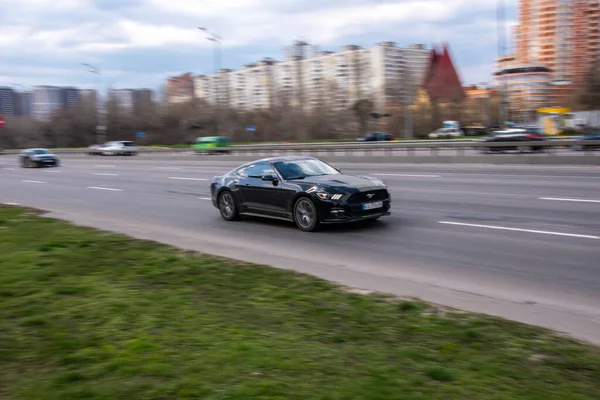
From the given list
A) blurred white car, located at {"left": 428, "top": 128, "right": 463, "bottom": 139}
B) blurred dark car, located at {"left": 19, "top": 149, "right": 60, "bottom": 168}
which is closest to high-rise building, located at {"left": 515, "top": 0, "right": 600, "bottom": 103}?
blurred white car, located at {"left": 428, "top": 128, "right": 463, "bottom": 139}

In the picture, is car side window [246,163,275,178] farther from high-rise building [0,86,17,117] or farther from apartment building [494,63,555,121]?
high-rise building [0,86,17,117]

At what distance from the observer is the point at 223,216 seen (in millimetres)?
13180

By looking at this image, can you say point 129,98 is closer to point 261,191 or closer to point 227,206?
point 227,206

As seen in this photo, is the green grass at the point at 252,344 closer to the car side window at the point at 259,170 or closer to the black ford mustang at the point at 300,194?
the black ford mustang at the point at 300,194

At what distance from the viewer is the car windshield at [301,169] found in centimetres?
1191

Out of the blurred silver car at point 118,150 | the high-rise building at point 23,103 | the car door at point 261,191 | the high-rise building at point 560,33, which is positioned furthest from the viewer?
the high-rise building at point 23,103

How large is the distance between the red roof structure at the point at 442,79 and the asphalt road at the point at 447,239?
61.9 meters

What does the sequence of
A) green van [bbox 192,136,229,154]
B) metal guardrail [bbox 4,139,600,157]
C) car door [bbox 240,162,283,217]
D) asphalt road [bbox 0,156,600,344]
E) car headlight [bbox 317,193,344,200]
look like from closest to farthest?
asphalt road [bbox 0,156,600,344] < car headlight [bbox 317,193,344,200] < car door [bbox 240,162,283,217] < metal guardrail [bbox 4,139,600,157] < green van [bbox 192,136,229,154]

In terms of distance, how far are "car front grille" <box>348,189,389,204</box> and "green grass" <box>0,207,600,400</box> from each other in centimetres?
394

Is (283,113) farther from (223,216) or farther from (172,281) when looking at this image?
(172,281)

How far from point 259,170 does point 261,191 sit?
550mm

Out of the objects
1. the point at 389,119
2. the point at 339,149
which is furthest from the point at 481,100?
the point at 339,149

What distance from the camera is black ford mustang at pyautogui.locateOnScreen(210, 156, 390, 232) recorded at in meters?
10.9

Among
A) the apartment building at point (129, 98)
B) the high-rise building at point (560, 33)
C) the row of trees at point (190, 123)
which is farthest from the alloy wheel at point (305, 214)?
the apartment building at point (129, 98)
